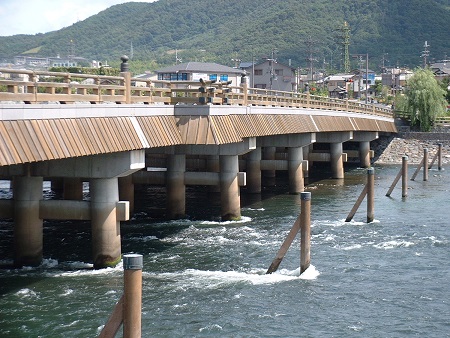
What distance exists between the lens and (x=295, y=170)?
4922 cm

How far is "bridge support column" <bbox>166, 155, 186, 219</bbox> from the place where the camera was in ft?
122

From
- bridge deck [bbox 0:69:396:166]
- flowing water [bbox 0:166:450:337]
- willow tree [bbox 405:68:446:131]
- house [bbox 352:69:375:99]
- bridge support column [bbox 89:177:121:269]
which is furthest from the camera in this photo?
house [bbox 352:69:375:99]

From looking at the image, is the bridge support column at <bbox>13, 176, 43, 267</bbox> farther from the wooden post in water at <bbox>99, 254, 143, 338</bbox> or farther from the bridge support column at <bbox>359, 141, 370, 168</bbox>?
the bridge support column at <bbox>359, 141, 370, 168</bbox>

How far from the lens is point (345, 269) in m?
26.9

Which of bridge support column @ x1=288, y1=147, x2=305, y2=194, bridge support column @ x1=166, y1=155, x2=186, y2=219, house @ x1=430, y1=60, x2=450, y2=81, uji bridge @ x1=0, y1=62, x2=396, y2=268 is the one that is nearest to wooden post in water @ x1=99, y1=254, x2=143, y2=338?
uji bridge @ x1=0, y1=62, x2=396, y2=268

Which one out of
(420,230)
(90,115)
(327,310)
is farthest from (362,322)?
(420,230)

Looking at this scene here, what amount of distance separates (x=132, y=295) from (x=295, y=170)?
35.5m

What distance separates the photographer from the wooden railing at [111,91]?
70.1 feet

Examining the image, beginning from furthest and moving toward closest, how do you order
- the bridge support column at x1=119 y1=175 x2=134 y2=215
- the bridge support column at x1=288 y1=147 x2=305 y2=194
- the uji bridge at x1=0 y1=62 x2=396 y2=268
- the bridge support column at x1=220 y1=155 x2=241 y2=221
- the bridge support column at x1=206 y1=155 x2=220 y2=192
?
the bridge support column at x1=288 y1=147 x2=305 y2=194, the bridge support column at x1=206 y1=155 x2=220 y2=192, the bridge support column at x1=119 y1=175 x2=134 y2=215, the bridge support column at x1=220 y1=155 x2=241 y2=221, the uji bridge at x1=0 y1=62 x2=396 y2=268

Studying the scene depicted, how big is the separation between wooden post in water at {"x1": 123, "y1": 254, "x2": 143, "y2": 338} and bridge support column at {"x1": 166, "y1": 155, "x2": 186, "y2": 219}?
22.9 m

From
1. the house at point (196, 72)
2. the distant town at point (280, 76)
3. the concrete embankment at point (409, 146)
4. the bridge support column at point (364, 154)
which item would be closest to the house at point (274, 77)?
the distant town at point (280, 76)

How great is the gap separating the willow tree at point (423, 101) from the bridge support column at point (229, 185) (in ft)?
158

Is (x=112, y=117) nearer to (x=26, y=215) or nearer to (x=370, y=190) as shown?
Answer: (x=26, y=215)

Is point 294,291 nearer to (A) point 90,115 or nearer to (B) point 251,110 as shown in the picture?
(A) point 90,115
